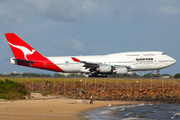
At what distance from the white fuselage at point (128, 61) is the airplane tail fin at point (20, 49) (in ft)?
11.5

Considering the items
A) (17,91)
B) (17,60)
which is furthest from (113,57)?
(17,91)

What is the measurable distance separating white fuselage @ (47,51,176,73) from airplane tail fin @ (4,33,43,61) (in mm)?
3492

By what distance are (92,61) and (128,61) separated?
654 cm

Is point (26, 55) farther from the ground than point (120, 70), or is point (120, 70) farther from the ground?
point (26, 55)

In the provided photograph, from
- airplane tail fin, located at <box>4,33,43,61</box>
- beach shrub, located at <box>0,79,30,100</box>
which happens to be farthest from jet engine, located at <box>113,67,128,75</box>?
beach shrub, located at <box>0,79,30,100</box>

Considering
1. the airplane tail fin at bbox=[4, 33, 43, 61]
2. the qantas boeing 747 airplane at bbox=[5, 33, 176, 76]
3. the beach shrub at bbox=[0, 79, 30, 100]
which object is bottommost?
the beach shrub at bbox=[0, 79, 30, 100]

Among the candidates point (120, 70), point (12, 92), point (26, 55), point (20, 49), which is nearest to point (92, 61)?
point (120, 70)

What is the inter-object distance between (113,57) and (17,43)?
1850cm

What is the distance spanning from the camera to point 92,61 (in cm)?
4716

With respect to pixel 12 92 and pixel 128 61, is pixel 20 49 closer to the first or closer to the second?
pixel 128 61

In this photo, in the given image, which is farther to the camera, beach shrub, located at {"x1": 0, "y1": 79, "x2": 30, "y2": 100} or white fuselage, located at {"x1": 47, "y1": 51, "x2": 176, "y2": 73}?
white fuselage, located at {"x1": 47, "y1": 51, "x2": 176, "y2": 73}

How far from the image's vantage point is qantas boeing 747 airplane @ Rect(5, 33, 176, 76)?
Result: 4569 centimetres

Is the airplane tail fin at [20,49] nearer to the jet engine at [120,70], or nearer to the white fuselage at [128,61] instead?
the white fuselage at [128,61]

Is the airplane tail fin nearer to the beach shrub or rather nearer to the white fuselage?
the white fuselage
